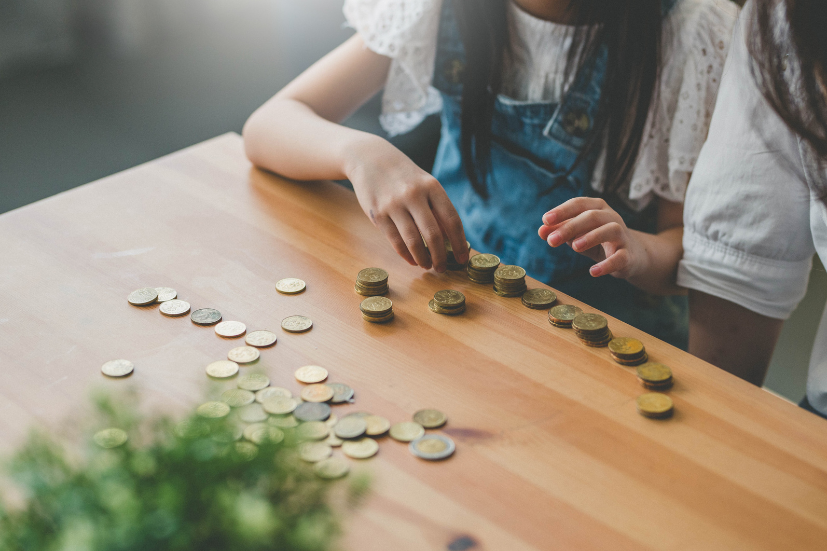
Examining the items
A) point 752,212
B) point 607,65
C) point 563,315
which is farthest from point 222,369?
point 607,65

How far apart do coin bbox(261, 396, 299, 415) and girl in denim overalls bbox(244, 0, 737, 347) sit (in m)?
0.32

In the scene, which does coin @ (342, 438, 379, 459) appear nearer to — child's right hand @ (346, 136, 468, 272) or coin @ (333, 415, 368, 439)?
coin @ (333, 415, 368, 439)

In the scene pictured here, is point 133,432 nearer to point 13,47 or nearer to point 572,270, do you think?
point 572,270

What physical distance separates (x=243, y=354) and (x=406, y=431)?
0.65 feet

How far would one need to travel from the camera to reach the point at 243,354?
667 mm

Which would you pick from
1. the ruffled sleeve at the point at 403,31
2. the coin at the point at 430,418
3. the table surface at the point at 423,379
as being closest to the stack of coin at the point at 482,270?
the table surface at the point at 423,379

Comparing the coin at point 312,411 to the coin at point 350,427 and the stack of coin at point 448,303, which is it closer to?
the coin at point 350,427

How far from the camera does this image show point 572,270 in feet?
4.06

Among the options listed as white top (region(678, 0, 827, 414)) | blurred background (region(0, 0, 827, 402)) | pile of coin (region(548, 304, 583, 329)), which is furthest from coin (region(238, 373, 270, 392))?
blurred background (region(0, 0, 827, 402))

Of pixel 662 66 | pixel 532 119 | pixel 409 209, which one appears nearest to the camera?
pixel 409 209

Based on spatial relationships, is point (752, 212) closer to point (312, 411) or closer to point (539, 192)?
point (539, 192)

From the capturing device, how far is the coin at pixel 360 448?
1.81 ft

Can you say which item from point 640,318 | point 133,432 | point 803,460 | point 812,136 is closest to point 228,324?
point 133,432

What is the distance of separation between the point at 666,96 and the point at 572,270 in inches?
13.8
